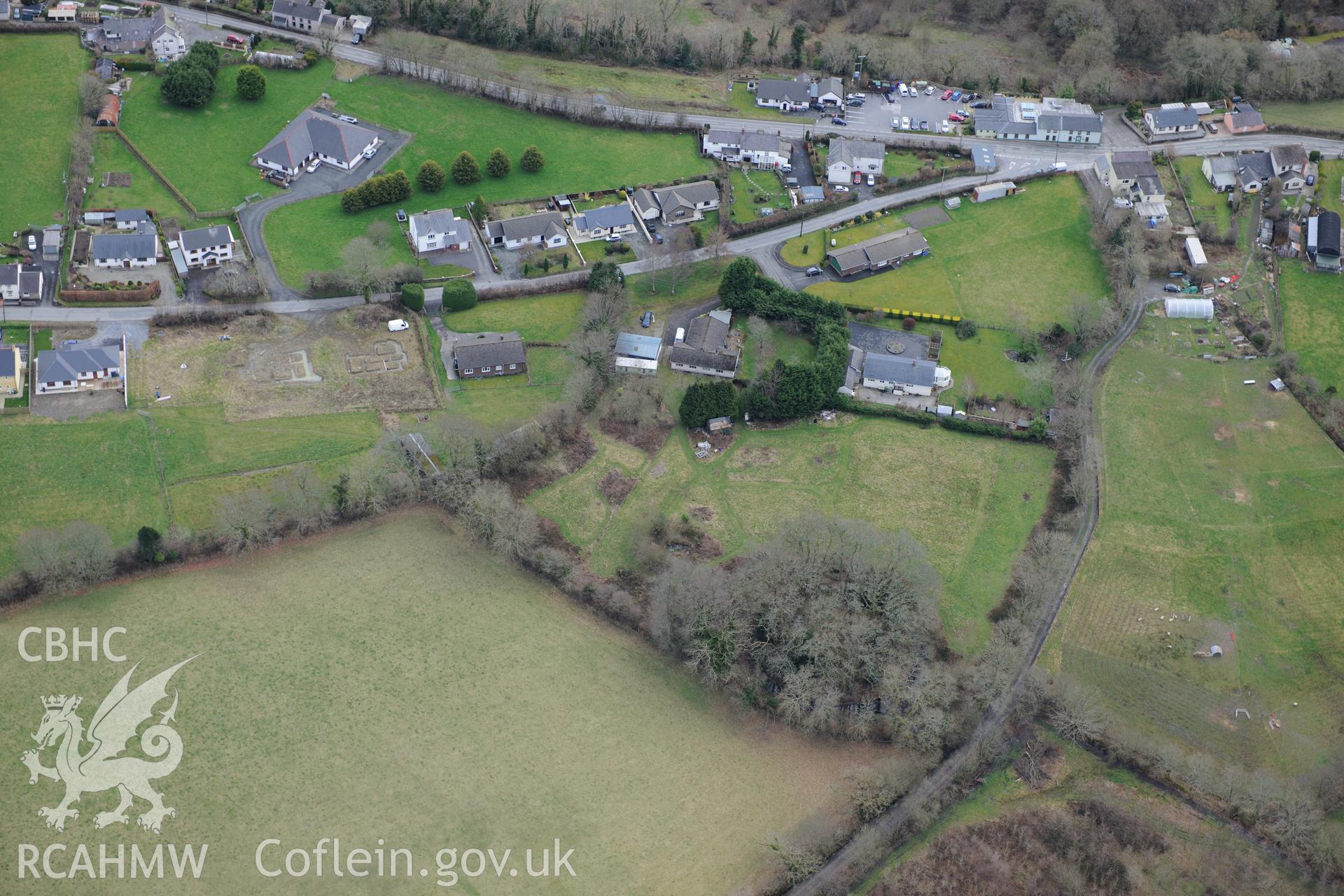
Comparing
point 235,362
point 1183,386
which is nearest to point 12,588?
point 235,362

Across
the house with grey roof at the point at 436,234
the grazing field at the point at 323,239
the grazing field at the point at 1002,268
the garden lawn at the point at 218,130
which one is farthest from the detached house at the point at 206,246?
the grazing field at the point at 1002,268

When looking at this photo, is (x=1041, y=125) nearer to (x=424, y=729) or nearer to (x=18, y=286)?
(x=424, y=729)

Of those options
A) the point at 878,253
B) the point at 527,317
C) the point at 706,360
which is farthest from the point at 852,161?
the point at 527,317

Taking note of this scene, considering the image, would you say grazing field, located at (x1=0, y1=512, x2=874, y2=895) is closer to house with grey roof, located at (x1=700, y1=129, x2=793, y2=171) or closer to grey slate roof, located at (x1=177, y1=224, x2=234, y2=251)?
grey slate roof, located at (x1=177, y1=224, x2=234, y2=251)

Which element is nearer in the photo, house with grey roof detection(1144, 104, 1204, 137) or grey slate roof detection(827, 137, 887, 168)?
grey slate roof detection(827, 137, 887, 168)

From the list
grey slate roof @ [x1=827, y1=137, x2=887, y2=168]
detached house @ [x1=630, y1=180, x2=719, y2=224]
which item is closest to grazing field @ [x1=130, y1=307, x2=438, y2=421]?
detached house @ [x1=630, y1=180, x2=719, y2=224]

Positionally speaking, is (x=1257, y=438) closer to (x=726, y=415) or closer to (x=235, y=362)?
(x=726, y=415)
